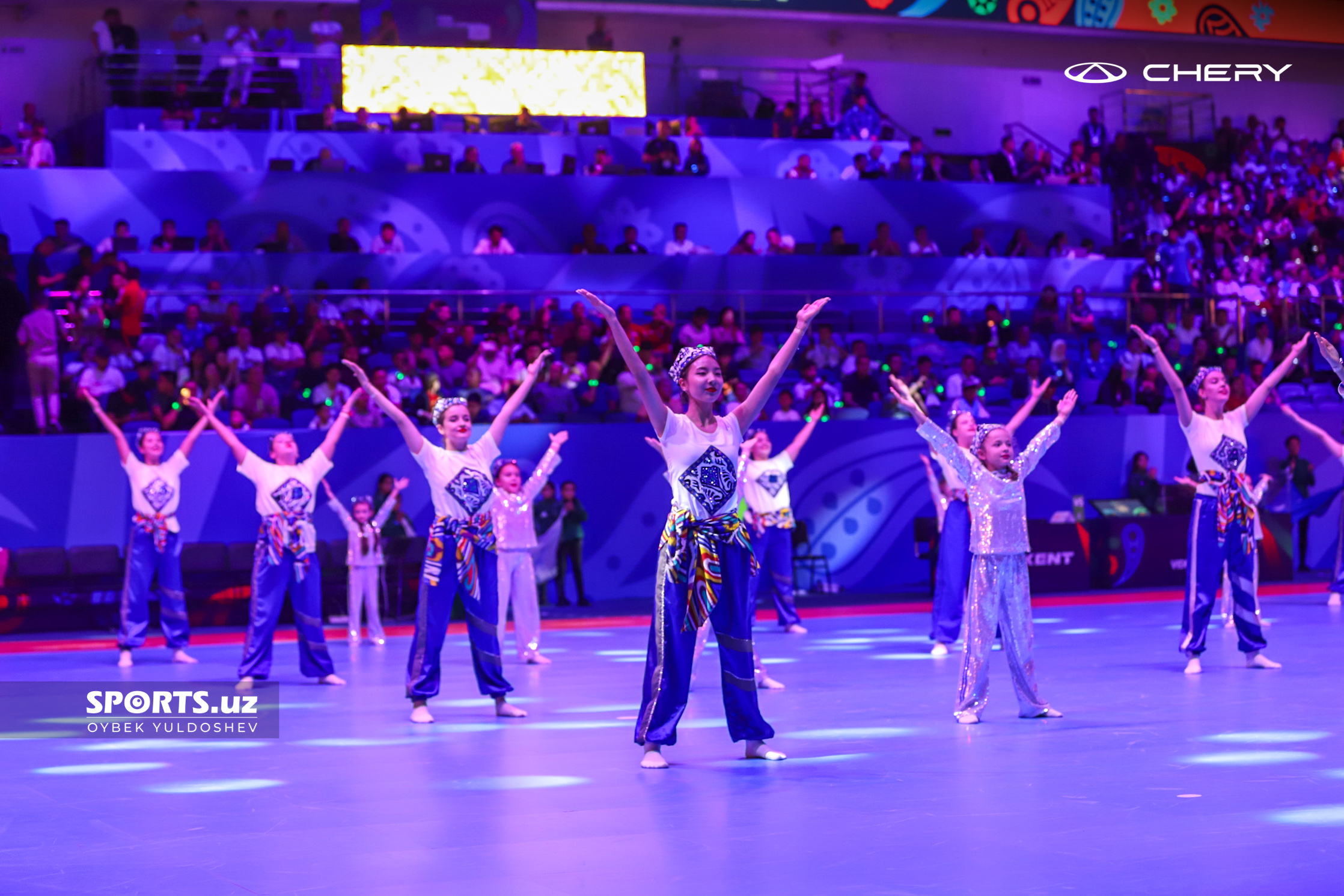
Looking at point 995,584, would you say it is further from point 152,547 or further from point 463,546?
point 152,547

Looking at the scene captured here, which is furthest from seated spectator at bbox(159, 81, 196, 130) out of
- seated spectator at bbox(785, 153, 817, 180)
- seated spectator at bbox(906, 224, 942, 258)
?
seated spectator at bbox(906, 224, 942, 258)

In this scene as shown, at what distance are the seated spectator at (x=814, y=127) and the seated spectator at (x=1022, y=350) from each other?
5301 mm

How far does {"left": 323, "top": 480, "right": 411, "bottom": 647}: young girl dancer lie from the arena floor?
12.7 ft

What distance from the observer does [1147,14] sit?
26.8 meters

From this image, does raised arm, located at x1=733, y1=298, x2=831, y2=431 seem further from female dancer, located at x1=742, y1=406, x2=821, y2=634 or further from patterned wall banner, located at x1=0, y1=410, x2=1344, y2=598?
patterned wall banner, located at x1=0, y1=410, x2=1344, y2=598

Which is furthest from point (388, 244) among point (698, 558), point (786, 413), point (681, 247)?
point (698, 558)

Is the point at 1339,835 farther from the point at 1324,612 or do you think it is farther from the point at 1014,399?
the point at 1014,399

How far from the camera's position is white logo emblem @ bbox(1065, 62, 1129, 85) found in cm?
2786

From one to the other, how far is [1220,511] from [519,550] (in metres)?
5.52

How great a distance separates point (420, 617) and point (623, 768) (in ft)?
7.19

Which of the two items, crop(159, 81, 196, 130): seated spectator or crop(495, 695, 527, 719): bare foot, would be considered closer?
crop(495, 695, 527, 719): bare foot

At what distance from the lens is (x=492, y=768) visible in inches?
268

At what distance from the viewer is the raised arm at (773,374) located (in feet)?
21.3

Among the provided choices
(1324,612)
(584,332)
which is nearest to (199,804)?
(1324,612)
